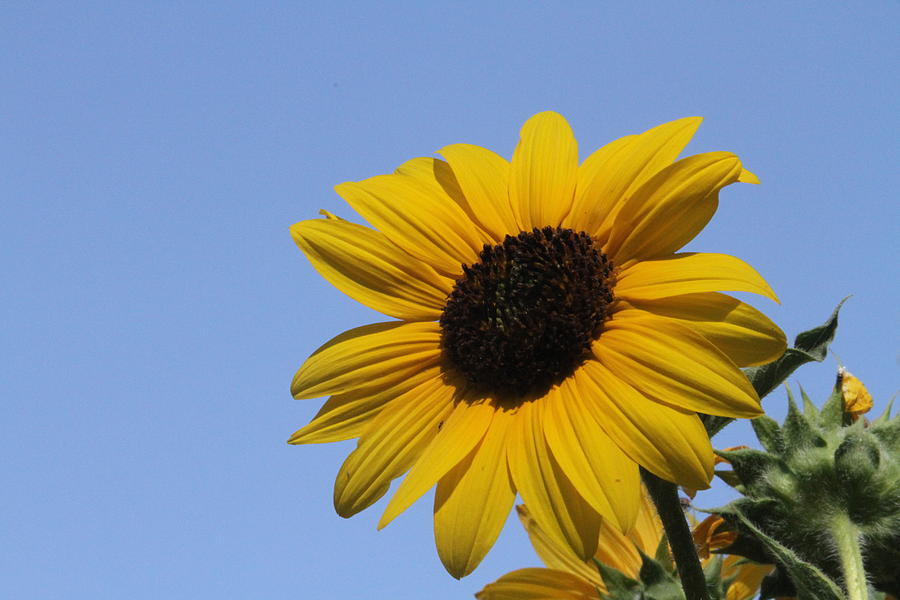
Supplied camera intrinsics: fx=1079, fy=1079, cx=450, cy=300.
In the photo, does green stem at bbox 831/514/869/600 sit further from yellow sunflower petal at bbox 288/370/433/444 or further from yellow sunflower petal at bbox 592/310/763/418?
yellow sunflower petal at bbox 288/370/433/444

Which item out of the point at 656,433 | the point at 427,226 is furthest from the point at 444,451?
the point at 427,226

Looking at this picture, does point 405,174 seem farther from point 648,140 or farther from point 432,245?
point 648,140

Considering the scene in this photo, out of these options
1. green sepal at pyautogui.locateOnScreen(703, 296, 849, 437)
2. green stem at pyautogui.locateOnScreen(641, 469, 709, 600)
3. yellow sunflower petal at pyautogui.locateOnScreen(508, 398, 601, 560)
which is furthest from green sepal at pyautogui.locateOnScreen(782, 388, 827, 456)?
yellow sunflower petal at pyautogui.locateOnScreen(508, 398, 601, 560)

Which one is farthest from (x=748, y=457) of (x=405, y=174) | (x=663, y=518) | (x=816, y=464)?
(x=405, y=174)

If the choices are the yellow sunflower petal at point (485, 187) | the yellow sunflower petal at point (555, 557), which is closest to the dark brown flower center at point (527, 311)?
the yellow sunflower petal at point (485, 187)

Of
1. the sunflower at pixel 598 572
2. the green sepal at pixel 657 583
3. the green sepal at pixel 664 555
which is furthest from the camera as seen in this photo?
the sunflower at pixel 598 572

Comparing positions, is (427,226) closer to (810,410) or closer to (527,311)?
(527,311)

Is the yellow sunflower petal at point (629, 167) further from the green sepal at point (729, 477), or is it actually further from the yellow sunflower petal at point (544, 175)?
the green sepal at point (729, 477)
